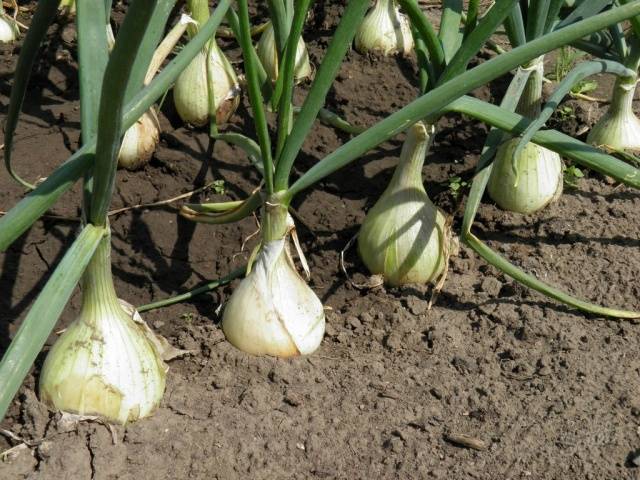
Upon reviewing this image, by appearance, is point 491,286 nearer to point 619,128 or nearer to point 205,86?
point 619,128

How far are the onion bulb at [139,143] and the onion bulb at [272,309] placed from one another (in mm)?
680

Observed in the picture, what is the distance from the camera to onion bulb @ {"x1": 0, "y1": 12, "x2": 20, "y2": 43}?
293cm

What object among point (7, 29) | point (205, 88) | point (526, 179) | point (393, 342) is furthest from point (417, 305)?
point (7, 29)

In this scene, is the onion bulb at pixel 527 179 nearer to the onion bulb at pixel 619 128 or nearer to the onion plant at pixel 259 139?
the onion bulb at pixel 619 128

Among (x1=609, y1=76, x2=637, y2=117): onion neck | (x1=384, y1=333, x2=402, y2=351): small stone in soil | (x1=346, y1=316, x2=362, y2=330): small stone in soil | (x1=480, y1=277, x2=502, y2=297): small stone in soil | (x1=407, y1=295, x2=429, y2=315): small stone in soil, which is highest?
(x1=609, y1=76, x2=637, y2=117): onion neck

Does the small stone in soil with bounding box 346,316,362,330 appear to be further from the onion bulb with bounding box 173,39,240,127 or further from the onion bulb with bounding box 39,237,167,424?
the onion bulb with bounding box 173,39,240,127

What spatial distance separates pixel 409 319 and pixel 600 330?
0.41 meters

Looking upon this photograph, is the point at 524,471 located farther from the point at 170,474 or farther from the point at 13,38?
the point at 13,38

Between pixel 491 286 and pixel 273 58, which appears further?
pixel 273 58

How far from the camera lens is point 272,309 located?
1804 mm

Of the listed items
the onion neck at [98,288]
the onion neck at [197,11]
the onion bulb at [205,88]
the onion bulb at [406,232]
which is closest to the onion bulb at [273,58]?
the onion bulb at [205,88]

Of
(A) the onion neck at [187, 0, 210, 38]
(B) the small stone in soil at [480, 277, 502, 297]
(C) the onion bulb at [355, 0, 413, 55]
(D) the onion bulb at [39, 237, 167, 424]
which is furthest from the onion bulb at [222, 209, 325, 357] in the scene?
(C) the onion bulb at [355, 0, 413, 55]

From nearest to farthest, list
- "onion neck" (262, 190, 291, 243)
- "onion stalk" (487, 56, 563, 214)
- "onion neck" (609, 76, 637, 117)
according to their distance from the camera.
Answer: "onion neck" (262, 190, 291, 243)
"onion stalk" (487, 56, 563, 214)
"onion neck" (609, 76, 637, 117)

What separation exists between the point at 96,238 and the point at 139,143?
3.26ft
